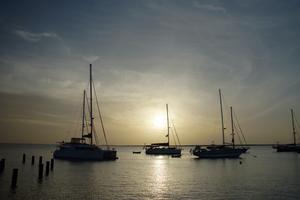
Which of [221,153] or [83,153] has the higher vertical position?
[83,153]

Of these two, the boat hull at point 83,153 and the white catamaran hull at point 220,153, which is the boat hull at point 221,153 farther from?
the boat hull at point 83,153

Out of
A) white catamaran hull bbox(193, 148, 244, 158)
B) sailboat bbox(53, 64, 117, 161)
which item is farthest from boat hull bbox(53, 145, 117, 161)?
white catamaran hull bbox(193, 148, 244, 158)

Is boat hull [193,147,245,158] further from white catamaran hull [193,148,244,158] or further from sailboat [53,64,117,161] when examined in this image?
sailboat [53,64,117,161]

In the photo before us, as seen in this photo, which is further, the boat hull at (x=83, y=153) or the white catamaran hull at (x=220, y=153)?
the white catamaran hull at (x=220, y=153)

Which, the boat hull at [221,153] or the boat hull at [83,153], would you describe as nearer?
the boat hull at [83,153]

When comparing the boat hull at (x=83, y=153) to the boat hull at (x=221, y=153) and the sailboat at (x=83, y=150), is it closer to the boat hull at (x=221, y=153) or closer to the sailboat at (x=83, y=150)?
the sailboat at (x=83, y=150)

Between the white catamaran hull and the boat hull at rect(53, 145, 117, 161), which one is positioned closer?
the boat hull at rect(53, 145, 117, 161)

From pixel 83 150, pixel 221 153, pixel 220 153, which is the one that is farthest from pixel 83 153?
pixel 221 153

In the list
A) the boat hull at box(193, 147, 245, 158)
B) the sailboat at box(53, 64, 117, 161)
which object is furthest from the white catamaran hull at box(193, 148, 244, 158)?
the sailboat at box(53, 64, 117, 161)

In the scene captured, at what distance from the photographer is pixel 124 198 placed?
3173 cm

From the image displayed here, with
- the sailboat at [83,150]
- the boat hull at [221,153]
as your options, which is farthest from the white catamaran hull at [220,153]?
the sailboat at [83,150]

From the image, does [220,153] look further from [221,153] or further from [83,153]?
[83,153]

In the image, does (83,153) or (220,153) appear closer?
(83,153)

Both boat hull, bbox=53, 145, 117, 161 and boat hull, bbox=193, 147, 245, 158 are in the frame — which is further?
boat hull, bbox=193, 147, 245, 158
